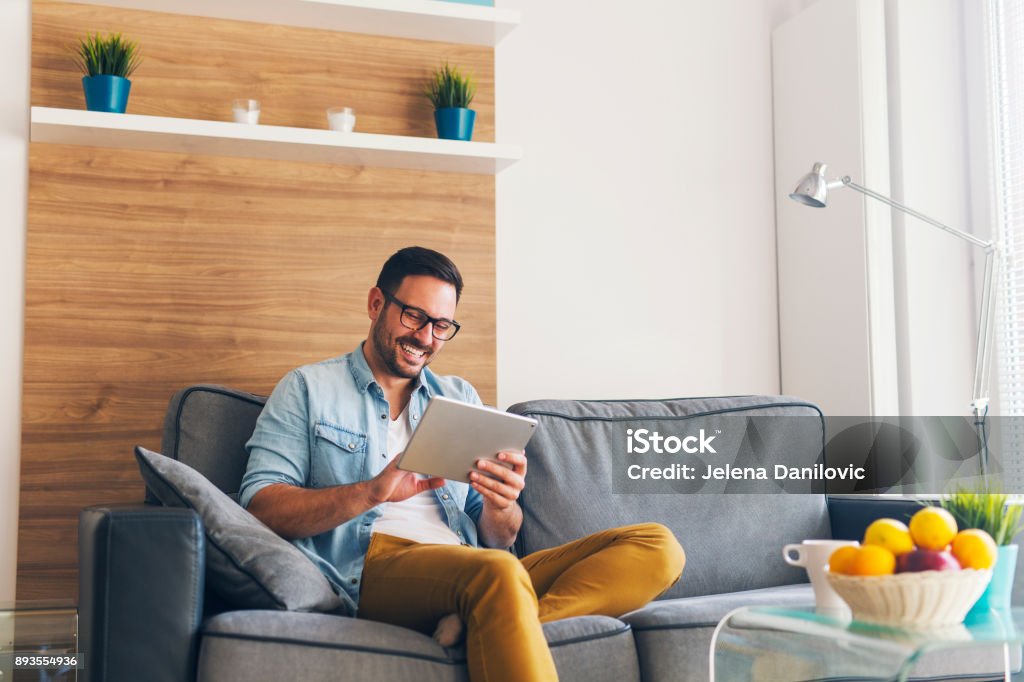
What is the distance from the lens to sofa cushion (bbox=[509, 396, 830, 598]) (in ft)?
8.45

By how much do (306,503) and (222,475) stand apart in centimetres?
41

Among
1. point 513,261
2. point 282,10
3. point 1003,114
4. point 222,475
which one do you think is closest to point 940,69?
point 1003,114

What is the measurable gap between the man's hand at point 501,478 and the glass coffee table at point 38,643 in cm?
91

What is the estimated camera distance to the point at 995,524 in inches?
60.9

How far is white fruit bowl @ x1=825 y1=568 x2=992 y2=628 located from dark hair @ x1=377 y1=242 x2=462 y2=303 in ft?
4.13

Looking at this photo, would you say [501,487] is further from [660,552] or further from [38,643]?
[38,643]

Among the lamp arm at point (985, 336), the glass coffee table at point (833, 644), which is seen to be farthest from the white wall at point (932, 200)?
the glass coffee table at point (833, 644)

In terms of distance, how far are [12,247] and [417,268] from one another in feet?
3.69

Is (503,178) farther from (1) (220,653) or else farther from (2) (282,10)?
(1) (220,653)

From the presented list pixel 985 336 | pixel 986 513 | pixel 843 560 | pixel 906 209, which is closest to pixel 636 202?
pixel 906 209

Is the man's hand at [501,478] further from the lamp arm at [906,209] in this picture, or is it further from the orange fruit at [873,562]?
the lamp arm at [906,209]

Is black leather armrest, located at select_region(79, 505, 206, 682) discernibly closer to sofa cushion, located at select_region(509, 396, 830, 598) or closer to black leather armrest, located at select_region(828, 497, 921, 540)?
sofa cushion, located at select_region(509, 396, 830, 598)

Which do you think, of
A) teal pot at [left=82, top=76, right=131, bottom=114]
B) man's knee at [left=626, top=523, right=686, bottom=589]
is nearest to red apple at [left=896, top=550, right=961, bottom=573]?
man's knee at [left=626, top=523, right=686, bottom=589]

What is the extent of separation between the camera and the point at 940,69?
3.17 metres
